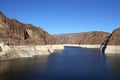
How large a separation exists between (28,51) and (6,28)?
43.6 feet

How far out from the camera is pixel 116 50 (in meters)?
126

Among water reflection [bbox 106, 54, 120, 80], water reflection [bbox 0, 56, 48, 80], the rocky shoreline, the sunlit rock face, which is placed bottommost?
water reflection [bbox 106, 54, 120, 80]

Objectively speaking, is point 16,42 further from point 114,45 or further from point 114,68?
point 114,45

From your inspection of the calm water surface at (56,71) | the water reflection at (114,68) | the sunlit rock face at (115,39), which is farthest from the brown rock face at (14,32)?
the sunlit rock face at (115,39)

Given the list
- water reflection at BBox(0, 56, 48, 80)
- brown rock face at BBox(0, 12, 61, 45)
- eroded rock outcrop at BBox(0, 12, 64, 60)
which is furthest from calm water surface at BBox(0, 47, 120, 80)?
brown rock face at BBox(0, 12, 61, 45)

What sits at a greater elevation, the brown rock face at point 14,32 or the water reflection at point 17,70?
the brown rock face at point 14,32

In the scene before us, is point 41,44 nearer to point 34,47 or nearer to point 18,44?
point 34,47

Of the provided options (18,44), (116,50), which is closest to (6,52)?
(18,44)

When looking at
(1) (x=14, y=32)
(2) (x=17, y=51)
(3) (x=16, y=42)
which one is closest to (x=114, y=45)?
(1) (x=14, y=32)

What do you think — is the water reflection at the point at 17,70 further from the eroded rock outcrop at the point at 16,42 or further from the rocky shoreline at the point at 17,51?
the eroded rock outcrop at the point at 16,42

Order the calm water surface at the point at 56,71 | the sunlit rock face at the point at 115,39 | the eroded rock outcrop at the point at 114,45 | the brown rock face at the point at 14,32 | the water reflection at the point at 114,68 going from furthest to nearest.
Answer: the sunlit rock face at the point at 115,39 < the eroded rock outcrop at the point at 114,45 < the brown rock face at the point at 14,32 < the water reflection at the point at 114,68 < the calm water surface at the point at 56,71

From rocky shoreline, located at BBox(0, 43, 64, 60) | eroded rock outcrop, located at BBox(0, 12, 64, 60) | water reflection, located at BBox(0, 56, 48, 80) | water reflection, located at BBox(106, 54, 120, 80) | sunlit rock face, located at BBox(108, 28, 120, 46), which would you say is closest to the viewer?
water reflection, located at BBox(0, 56, 48, 80)

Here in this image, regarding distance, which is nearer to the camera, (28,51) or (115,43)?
(28,51)

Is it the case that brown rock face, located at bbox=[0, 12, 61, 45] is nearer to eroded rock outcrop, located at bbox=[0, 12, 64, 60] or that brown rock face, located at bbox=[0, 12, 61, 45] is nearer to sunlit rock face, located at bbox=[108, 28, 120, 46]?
eroded rock outcrop, located at bbox=[0, 12, 64, 60]
